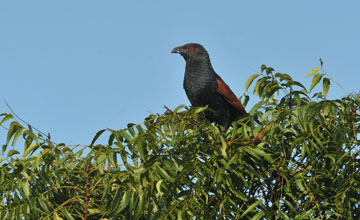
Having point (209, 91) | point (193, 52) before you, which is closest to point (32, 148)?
point (209, 91)

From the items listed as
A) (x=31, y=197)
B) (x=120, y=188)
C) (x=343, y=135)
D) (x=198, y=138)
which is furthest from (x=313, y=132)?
(x=31, y=197)

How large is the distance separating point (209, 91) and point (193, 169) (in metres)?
2.47

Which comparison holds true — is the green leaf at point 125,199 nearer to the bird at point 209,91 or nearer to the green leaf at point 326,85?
the green leaf at point 326,85

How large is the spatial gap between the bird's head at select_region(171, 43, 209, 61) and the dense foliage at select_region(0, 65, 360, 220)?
213 centimetres

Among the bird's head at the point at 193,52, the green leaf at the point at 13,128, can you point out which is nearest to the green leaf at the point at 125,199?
the green leaf at the point at 13,128

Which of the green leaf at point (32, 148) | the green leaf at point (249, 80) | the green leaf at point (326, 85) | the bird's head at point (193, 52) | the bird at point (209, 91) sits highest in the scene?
the bird's head at point (193, 52)

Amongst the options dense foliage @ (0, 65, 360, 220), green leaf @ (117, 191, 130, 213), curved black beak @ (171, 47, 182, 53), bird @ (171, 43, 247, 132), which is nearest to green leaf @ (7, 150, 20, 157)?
dense foliage @ (0, 65, 360, 220)

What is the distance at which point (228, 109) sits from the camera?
6.10 meters

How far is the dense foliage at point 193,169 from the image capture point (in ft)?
11.4

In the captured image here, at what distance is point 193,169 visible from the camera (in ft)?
11.6

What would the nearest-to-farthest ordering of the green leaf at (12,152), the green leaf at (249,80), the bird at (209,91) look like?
the green leaf at (12,152) < the green leaf at (249,80) < the bird at (209,91)

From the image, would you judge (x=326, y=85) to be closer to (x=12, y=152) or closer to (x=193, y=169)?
(x=193, y=169)

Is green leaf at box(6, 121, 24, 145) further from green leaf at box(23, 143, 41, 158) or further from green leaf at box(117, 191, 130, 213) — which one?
green leaf at box(117, 191, 130, 213)

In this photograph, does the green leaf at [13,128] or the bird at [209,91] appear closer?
the green leaf at [13,128]
